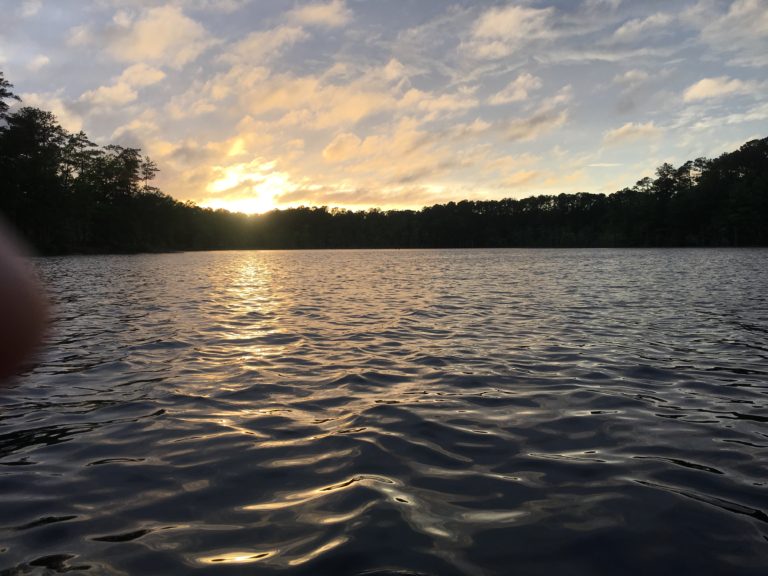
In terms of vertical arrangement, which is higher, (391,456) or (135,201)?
(135,201)

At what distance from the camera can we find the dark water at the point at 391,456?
4.24m

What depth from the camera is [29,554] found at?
13.5 feet

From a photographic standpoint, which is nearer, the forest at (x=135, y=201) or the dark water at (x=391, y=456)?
the dark water at (x=391, y=456)

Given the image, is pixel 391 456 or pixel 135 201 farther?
pixel 135 201

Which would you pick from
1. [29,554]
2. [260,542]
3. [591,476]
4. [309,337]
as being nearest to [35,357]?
[309,337]

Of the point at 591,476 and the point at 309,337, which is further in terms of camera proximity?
the point at 309,337

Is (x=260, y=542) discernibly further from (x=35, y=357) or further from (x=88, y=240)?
(x=88, y=240)

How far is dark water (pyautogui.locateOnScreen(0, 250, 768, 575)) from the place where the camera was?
424 centimetres

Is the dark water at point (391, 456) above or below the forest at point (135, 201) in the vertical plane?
below

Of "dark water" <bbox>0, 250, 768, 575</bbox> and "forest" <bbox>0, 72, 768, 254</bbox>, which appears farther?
"forest" <bbox>0, 72, 768, 254</bbox>

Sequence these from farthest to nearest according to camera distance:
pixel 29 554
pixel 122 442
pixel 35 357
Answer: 1. pixel 35 357
2. pixel 122 442
3. pixel 29 554

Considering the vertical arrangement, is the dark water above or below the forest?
below

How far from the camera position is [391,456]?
629cm

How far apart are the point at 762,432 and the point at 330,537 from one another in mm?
6135
